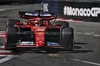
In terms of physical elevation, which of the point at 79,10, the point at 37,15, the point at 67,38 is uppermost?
the point at 79,10

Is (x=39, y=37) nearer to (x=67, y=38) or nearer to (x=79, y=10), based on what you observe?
(x=67, y=38)

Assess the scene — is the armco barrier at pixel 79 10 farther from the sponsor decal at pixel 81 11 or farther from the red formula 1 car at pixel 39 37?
the red formula 1 car at pixel 39 37

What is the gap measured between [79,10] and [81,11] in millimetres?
225

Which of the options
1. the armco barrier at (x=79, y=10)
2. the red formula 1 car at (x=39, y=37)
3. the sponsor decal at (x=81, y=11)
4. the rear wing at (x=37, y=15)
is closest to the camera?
the red formula 1 car at (x=39, y=37)

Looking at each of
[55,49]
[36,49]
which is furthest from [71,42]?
[36,49]

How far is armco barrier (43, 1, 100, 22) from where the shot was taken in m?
21.4

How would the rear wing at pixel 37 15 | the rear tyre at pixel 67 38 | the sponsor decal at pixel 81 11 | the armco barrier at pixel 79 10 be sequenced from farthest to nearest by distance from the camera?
1. the armco barrier at pixel 79 10
2. the sponsor decal at pixel 81 11
3. the rear wing at pixel 37 15
4. the rear tyre at pixel 67 38

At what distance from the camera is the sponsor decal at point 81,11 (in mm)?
21328

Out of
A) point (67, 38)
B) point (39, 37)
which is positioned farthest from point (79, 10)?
point (39, 37)

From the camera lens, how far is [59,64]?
8.17 meters

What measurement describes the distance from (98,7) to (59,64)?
13.8 meters

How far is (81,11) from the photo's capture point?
22422 mm

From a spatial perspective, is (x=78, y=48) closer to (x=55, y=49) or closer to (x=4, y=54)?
(x=55, y=49)

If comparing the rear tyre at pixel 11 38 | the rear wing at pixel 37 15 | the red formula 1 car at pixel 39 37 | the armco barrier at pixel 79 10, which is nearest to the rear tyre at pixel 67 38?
the red formula 1 car at pixel 39 37
